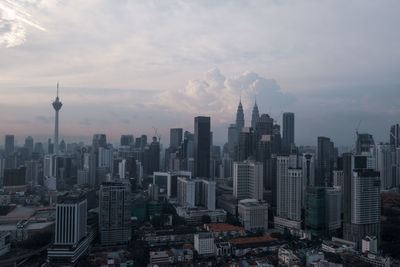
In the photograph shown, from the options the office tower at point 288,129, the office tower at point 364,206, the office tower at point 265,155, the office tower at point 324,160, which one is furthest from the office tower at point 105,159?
the office tower at point 364,206

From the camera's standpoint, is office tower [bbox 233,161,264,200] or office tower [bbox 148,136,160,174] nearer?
office tower [bbox 233,161,264,200]

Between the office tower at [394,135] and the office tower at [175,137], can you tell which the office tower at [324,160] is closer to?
the office tower at [394,135]

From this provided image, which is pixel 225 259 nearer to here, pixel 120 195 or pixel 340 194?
pixel 120 195

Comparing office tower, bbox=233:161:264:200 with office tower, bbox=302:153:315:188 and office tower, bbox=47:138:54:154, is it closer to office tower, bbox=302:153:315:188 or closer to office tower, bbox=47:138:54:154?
office tower, bbox=302:153:315:188

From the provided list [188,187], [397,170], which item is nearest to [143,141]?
[188,187]

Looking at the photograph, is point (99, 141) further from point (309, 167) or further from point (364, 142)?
point (364, 142)

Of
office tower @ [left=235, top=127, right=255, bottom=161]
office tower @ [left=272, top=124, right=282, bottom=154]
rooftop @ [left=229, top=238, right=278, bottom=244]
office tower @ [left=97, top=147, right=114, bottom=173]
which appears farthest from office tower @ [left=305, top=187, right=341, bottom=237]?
office tower @ [left=97, top=147, right=114, bottom=173]

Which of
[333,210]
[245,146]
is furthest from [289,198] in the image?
[245,146]
